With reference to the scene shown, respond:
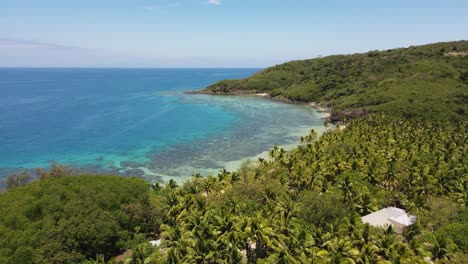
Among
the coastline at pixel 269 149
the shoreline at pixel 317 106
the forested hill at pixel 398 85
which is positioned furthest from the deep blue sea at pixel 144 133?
the forested hill at pixel 398 85

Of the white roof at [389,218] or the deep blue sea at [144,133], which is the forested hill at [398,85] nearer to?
the deep blue sea at [144,133]

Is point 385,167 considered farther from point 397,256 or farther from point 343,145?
point 397,256

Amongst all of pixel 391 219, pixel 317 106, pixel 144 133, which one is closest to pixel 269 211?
pixel 391 219

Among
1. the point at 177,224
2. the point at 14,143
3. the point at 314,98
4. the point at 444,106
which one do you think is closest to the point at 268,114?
the point at 314,98

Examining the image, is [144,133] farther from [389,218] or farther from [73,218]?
[389,218]

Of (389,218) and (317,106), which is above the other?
(317,106)

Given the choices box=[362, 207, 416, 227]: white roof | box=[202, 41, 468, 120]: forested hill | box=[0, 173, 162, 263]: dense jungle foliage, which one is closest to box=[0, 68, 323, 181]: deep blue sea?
box=[202, 41, 468, 120]: forested hill
